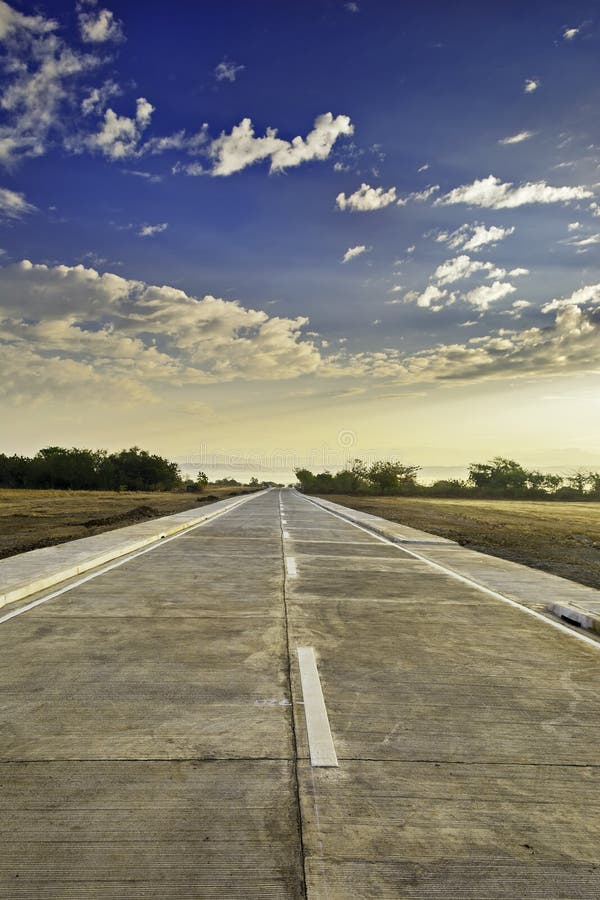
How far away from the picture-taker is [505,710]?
14.8ft

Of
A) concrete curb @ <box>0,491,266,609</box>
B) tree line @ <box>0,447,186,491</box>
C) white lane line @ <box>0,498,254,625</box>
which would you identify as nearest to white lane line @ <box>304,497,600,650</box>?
white lane line @ <box>0,498,254,625</box>

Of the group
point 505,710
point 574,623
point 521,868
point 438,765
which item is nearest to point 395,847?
point 521,868

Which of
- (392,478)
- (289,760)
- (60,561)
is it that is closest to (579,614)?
(289,760)

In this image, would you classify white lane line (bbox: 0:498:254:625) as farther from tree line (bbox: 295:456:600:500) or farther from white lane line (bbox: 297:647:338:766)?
tree line (bbox: 295:456:600:500)

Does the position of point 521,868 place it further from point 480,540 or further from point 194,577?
point 480,540

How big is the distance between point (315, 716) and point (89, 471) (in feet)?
323

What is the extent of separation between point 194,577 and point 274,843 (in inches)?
300

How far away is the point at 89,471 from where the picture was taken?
3807 inches

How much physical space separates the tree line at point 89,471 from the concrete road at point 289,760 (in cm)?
9239

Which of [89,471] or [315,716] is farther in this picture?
[89,471]

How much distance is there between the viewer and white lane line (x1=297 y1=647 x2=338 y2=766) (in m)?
3.65

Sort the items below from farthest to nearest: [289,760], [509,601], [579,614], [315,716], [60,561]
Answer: [60,561]
[509,601]
[579,614]
[315,716]
[289,760]

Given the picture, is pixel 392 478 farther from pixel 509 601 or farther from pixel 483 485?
pixel 509 601

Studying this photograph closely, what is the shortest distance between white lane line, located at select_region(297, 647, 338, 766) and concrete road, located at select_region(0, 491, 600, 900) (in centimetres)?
7
